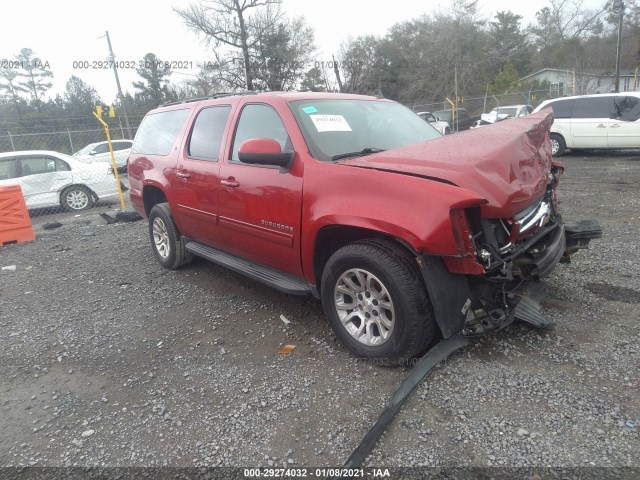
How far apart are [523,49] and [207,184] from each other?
178 ft

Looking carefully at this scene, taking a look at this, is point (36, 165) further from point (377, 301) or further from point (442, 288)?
point (442, 288)

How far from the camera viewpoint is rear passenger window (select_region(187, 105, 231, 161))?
4.08 metres

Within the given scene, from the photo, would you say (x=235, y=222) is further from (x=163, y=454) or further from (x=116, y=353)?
(x=163, y=454)

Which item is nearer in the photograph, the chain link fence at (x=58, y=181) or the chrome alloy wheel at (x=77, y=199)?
the chain link fence at (x=58, y=181)

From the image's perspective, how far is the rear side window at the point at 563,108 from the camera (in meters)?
12.2

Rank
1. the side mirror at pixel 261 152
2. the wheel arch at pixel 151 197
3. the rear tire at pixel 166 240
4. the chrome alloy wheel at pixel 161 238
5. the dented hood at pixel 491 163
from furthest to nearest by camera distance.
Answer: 1. the wheel arch at pixel 151 197
2. the chrome alloy wheel at pixel 161 238
3. the rear tire at pixel 166 240
4. the side mirror at pixel 261 152
5. the dented hood at pixel 491 163

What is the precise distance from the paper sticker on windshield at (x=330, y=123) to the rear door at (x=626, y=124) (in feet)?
35.5

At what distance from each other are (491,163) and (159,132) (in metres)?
3.91

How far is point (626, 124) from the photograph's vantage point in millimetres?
11141

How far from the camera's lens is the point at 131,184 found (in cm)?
563

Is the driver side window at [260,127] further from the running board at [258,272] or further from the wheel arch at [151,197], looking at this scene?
the wheel arch at [151,197]

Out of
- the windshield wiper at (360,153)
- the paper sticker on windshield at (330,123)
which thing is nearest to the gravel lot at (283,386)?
the windshield wiper at (360,153)

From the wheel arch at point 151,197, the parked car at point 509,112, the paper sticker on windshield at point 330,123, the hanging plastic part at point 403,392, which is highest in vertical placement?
the paper sticker on windshield at point 330,123

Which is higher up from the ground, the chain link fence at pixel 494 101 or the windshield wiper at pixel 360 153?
the chain link fence at pixel 494 101
